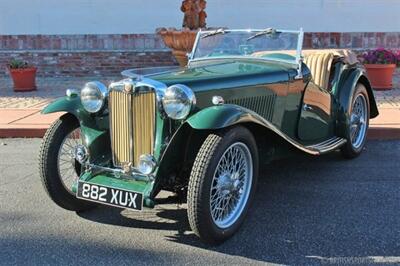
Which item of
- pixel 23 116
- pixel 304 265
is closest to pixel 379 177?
pixel 304 265

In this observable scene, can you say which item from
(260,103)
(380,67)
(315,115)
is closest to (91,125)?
(260,103)

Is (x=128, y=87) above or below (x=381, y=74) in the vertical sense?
above

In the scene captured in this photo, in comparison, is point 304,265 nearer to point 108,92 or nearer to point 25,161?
point 108,92

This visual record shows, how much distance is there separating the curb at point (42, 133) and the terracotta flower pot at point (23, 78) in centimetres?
301

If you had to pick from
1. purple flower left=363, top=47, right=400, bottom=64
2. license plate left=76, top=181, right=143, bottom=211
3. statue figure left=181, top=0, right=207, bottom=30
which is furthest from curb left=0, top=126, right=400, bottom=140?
statue figure left=181, top=0, right=207, bottom=30

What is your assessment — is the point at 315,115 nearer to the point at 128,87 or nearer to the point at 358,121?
the point at 358,121

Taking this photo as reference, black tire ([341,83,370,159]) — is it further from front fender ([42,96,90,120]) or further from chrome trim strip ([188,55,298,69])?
front fender ([42,96,90,120])

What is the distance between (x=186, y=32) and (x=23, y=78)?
3090mm

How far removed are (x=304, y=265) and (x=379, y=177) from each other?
6.43ft

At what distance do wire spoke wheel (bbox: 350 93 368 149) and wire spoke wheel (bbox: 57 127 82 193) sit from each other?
2.86m

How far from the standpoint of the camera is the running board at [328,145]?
455 centimetres

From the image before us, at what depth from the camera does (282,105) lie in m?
4.40

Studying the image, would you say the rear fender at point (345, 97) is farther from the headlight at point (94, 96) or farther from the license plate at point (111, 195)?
the license plate at point (111, 195)

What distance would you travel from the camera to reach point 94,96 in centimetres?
379
